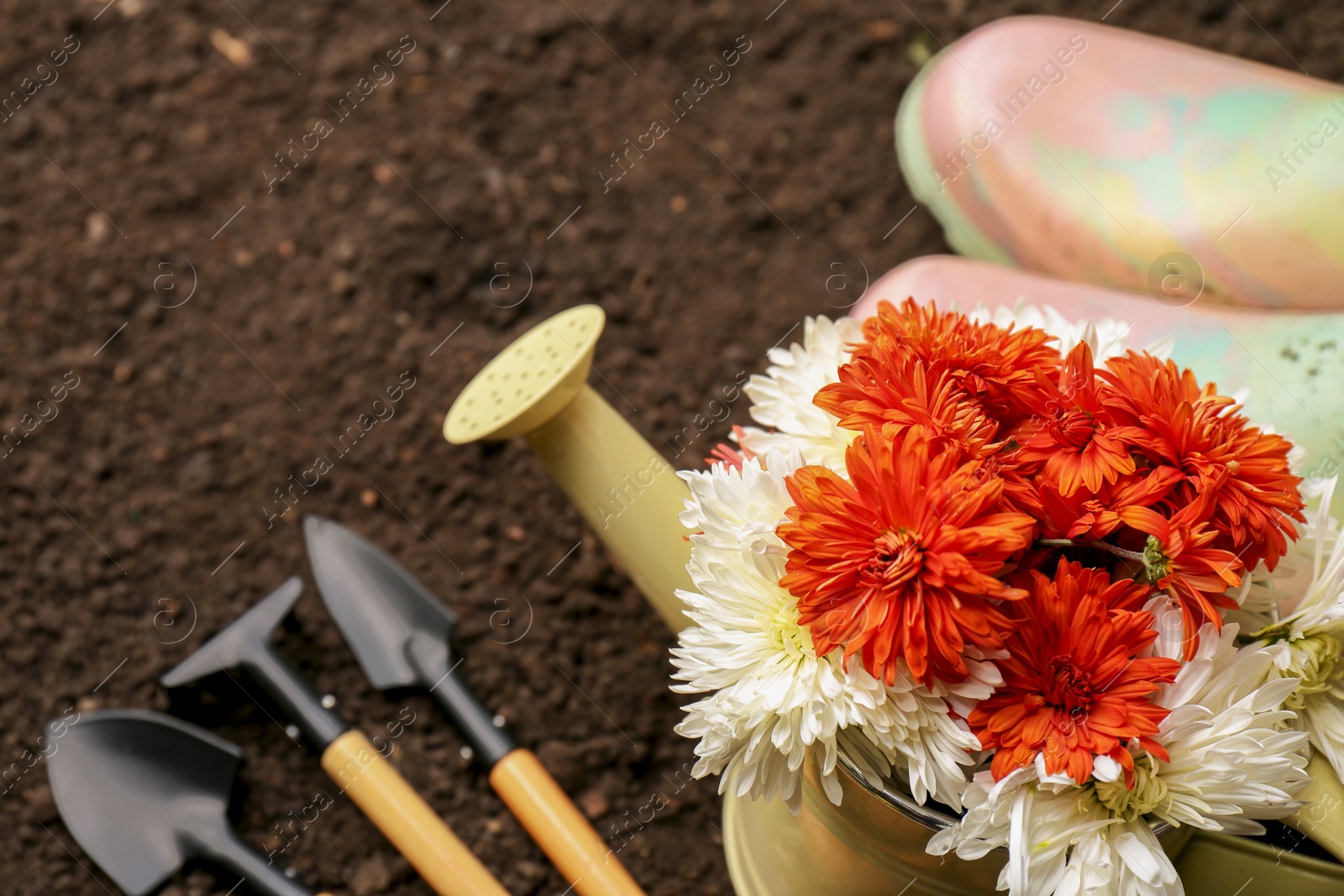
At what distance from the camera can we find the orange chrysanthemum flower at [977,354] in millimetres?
493

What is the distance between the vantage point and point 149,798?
2.99 ft

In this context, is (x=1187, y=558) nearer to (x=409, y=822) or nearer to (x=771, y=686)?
(x=771, y=686)

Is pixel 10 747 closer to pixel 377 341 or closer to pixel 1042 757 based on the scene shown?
pixel 377 341

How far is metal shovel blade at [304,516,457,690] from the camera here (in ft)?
3.20

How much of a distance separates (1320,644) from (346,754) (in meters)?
0.74

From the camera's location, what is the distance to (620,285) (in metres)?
1.27

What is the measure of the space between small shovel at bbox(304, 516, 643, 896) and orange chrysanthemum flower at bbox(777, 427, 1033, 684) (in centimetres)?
50

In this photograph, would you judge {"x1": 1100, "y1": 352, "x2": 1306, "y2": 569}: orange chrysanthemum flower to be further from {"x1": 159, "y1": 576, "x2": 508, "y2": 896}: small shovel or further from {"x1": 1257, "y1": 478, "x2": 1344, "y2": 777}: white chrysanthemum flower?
{"x1": 159, "y1": 576, "x2": 508, "y2": 896}: small shovel

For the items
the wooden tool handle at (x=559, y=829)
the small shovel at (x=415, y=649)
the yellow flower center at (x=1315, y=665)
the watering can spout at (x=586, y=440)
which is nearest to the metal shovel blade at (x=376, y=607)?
the small shovel at (x=415, y=649)

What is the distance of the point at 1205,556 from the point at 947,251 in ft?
2.97

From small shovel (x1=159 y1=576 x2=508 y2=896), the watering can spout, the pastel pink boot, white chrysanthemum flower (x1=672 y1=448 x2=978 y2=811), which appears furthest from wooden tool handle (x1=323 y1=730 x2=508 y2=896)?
the pastel pink boot

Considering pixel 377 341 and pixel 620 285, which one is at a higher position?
pixel 377 341

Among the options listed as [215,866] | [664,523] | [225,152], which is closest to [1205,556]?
[664,523]

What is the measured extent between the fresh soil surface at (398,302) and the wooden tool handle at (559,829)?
0.36 ft
